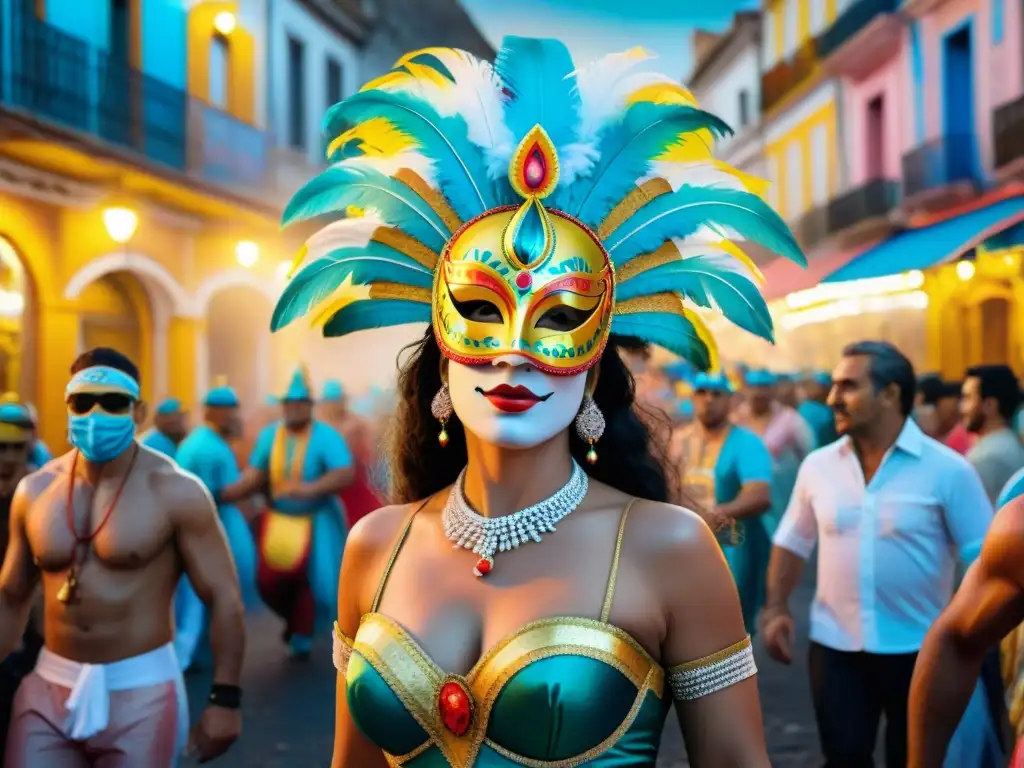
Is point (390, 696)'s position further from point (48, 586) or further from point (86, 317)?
point (86, 317)

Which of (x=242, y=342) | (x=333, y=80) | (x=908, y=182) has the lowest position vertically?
(x=242, y=342)

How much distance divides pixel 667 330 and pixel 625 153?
0.38 metres

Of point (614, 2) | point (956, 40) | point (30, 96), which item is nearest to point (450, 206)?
point (614, 2)

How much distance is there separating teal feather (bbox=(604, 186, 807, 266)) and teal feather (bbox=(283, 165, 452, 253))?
371mm

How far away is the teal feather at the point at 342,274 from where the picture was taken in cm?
261

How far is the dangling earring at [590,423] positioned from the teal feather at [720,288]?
9.2 inches

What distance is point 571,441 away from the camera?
2.65 metres

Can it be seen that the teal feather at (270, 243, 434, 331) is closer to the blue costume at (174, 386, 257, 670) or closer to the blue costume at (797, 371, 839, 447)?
the blue costume at (174, 386, 257, 670)

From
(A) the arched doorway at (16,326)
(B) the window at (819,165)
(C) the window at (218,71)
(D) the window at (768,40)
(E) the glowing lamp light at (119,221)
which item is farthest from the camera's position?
(D) the window at (768,40)

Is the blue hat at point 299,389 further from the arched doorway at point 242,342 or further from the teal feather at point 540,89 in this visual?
the arched doorway at point 242,342

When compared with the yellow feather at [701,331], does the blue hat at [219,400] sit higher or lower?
lower

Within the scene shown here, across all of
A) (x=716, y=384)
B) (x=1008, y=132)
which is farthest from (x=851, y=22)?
(x=716, y=384)

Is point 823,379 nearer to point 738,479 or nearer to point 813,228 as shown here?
point 738,479

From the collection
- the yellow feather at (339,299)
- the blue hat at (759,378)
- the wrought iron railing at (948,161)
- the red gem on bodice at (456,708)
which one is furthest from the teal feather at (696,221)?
the wrought iron railing at (948,161)
